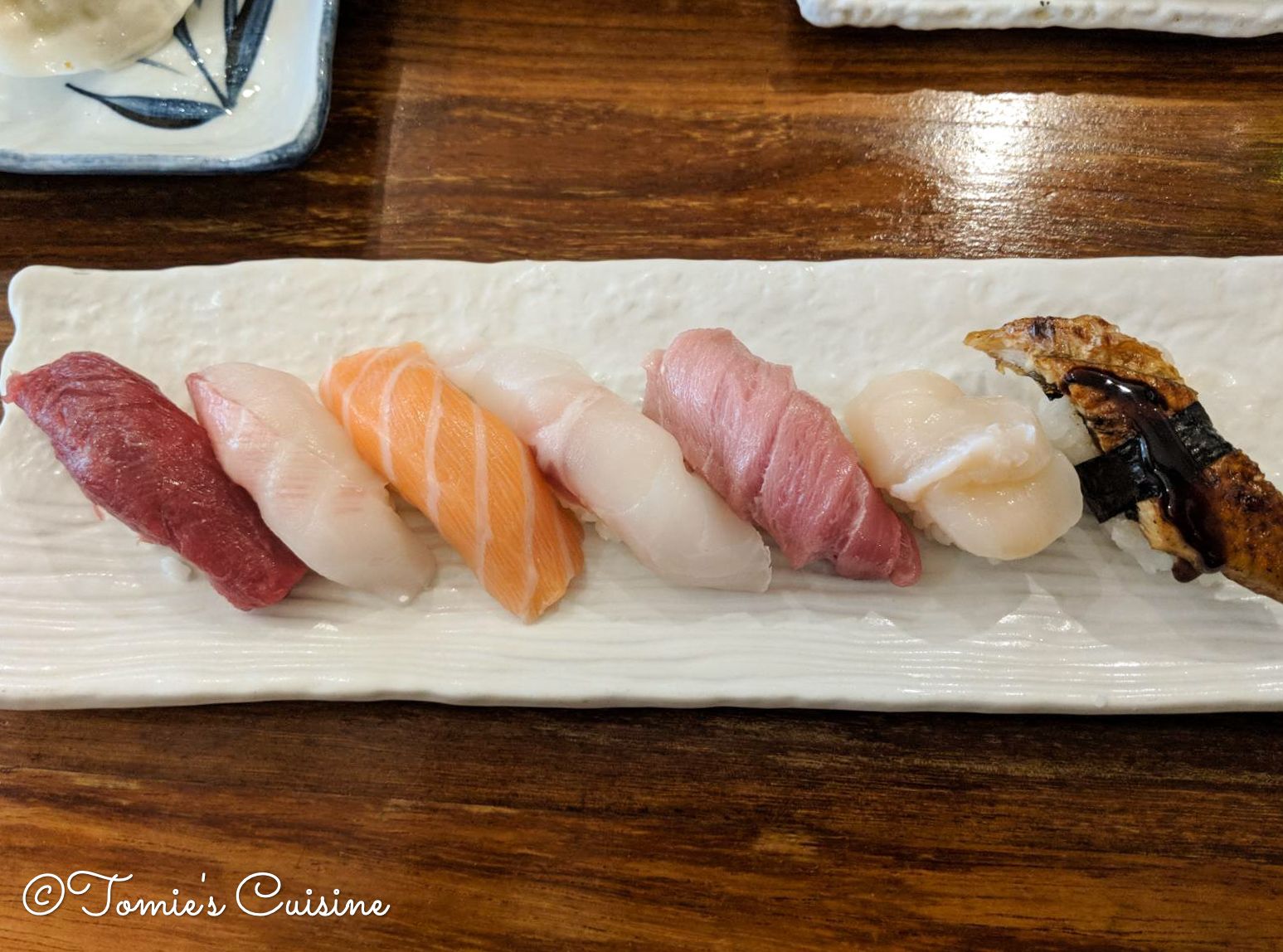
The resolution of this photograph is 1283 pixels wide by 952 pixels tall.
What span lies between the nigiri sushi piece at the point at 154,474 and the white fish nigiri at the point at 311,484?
0.06 meters

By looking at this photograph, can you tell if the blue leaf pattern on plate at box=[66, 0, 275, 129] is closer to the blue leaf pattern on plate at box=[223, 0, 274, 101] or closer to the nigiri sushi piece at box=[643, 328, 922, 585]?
the blue leaf pattern on plate at box=[223, 0, 274, 101]

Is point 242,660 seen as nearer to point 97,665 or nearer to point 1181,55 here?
point 97,665

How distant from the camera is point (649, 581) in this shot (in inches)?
84.9

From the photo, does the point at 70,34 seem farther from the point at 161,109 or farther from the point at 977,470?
the point at 977,470

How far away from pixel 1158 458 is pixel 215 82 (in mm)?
3042

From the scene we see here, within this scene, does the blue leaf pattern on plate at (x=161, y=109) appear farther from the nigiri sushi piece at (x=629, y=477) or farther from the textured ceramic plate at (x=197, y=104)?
the nigiri sushi piece at (x=629, y=477)

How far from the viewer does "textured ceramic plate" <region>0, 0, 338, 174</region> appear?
2.66 meters

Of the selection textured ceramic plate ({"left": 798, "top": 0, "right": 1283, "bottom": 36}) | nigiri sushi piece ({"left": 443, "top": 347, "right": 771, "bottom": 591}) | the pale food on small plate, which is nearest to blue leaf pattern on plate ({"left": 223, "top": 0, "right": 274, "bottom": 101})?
the pale food on small plate

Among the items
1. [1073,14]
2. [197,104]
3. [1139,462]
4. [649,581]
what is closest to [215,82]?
[197,104]

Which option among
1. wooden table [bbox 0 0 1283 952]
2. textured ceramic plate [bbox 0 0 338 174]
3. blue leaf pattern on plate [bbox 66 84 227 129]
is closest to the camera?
wooden table [bbox 0 0 1283 952]

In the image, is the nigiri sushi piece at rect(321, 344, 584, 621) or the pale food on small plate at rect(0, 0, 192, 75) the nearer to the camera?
the nigiri sushi piece at rect(321, 344, 584, 621)

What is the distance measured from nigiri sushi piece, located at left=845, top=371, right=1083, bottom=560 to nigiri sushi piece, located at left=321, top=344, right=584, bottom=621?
2.78 feet

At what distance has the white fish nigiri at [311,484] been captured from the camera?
6.73 feet

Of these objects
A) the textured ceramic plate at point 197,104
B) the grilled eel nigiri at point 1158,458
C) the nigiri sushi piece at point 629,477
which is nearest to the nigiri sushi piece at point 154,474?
the nigiri sushi piece at point 629,477
